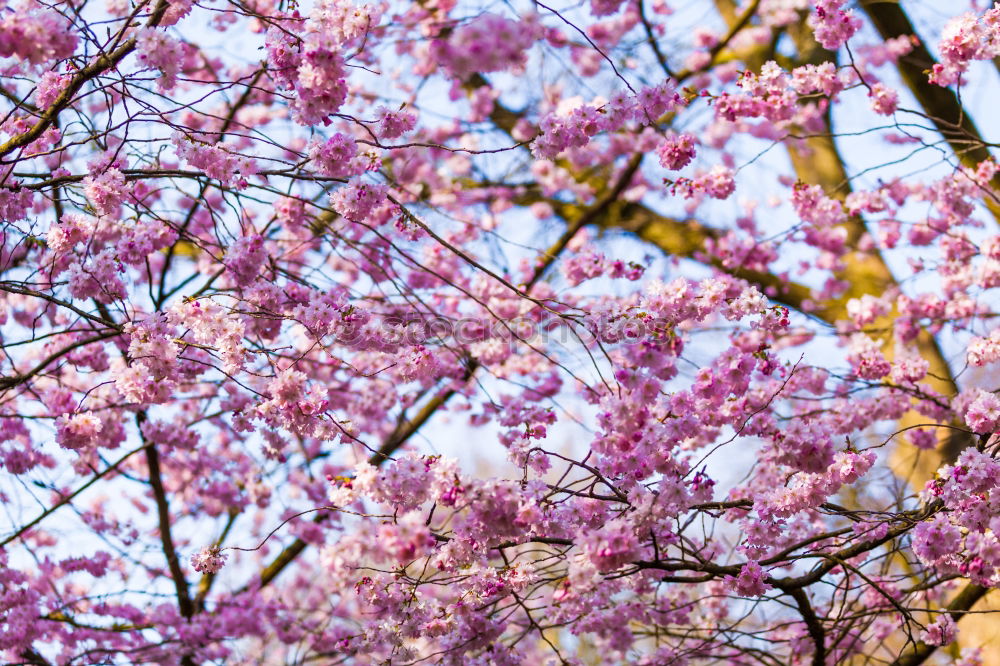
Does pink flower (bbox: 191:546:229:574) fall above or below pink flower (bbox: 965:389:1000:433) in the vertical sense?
above

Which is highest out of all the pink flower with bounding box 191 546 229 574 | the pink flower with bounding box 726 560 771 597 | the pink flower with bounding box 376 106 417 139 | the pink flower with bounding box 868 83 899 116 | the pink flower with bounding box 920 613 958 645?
the pink flower with bounding box 868 83 899 116

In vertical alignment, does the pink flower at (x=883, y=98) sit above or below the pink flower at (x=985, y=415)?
above

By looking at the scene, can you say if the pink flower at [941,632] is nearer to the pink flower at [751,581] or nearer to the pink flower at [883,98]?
the pink flower at [751,581]

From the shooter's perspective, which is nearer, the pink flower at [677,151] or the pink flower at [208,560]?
the pink flower at [208,560]

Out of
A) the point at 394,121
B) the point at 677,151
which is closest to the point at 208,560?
the point at 394,121

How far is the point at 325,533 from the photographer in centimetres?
648

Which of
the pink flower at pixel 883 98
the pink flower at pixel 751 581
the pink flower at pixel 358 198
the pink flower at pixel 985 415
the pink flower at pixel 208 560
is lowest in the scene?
the pink flower at pixel 751 581

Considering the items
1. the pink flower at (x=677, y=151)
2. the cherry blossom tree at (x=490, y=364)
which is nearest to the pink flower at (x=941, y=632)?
the cherry blossom tree at (x=490, y=364)

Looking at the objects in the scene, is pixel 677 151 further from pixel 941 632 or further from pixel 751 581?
pixel 941 632

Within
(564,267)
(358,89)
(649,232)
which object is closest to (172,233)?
(564,267)

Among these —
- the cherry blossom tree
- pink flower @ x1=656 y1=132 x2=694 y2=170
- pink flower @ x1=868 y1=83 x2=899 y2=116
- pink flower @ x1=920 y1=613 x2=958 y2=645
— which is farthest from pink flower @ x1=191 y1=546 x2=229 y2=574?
pink flower @ x1=868 y1=83 x2=899 y2=116

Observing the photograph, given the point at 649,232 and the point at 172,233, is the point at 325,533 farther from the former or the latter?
the point at 649,232

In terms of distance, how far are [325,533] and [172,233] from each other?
3174 millimetres

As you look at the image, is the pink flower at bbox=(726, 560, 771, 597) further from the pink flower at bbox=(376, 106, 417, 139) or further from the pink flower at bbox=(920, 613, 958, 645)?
the pink flower at bbox=(376, 106, 417, 139)
